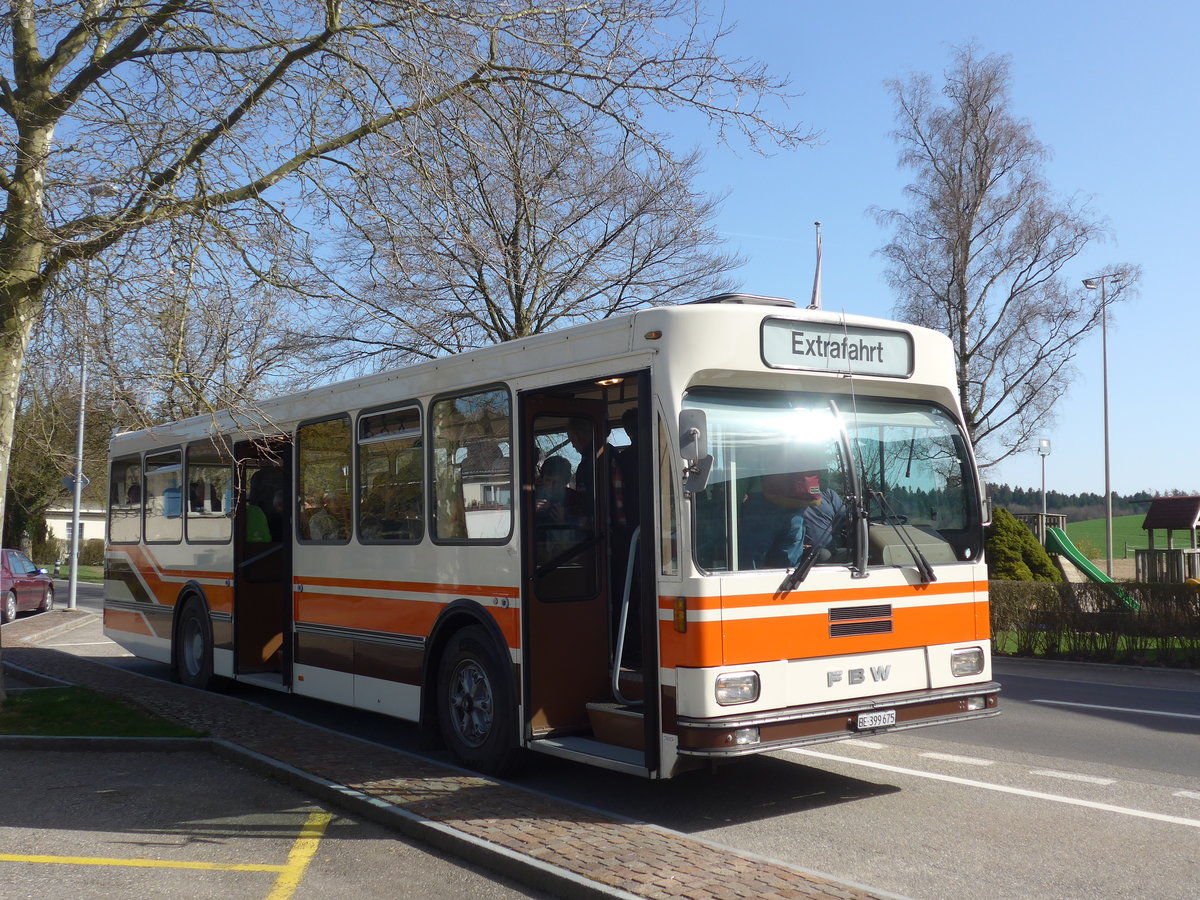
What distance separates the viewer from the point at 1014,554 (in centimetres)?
2359

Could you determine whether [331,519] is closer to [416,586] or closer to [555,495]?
[416,586]

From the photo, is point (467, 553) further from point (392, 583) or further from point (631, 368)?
point (631, 368)

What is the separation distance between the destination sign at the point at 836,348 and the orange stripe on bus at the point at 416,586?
7.92ft

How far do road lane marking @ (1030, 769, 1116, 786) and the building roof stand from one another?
1062 inches

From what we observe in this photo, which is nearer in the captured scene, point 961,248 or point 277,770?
point 277,770

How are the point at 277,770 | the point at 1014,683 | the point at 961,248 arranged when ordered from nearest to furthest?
the point at 277,770, the point at 1014,683, the point at 961,248

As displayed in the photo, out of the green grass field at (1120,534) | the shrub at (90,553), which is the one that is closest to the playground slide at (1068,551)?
the green grass field at (1120,534)

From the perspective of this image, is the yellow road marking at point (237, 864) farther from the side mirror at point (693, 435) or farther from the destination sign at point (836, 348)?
the destination sign at point (836, 348)

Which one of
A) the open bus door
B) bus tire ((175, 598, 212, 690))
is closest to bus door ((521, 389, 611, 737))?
the open bus door

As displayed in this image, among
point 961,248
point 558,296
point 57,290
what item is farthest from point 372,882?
point 961,248

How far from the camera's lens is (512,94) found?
10172 mm

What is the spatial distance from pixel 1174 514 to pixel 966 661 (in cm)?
2910

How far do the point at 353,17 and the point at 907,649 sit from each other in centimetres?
657

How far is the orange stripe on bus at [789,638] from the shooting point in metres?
6.66
